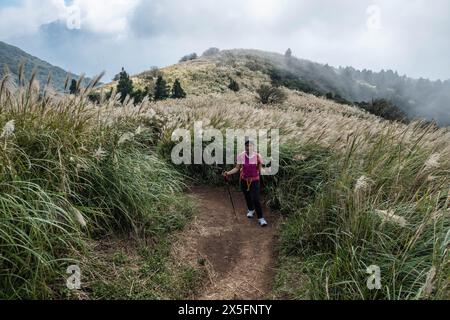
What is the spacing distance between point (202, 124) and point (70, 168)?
3865mm

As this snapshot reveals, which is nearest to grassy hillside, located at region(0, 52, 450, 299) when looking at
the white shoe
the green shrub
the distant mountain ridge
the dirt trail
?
the dirt trail

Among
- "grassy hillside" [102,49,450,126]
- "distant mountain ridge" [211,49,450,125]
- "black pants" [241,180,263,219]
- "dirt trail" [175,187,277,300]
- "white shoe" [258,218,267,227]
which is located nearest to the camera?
"dirt trail" [175,187,277,300]

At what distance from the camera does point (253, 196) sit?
5750 millimetres

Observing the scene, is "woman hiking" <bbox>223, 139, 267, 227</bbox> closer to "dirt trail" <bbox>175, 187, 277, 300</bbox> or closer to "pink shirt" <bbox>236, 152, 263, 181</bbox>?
"pink shirt" <bbox>236, 152, 263, 181</bbox>

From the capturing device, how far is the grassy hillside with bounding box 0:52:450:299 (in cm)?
298

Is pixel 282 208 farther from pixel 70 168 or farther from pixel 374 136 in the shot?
pixel 70 168

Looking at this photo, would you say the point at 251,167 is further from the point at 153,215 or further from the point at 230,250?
the point at 153,215

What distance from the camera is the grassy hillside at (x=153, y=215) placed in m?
2.98

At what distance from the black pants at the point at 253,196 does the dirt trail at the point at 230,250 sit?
0.62ft

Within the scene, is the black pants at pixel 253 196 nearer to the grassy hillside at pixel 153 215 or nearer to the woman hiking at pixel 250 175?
the woman hiking at pixel 250 175

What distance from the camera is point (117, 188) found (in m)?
4.27

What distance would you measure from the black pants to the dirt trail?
0.19m

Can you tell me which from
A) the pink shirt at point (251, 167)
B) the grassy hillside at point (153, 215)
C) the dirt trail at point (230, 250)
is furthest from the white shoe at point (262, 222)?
the pink shirt at point (251, 167)

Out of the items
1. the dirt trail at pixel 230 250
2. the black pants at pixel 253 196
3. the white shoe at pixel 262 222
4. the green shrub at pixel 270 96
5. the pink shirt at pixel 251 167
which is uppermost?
the green shrub at pixel 270 96
